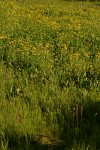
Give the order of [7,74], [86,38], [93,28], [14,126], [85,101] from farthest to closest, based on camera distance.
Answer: [93,28], [86,38], [7,74], [85,101], [14,126]

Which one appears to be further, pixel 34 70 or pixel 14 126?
pixel 34 70

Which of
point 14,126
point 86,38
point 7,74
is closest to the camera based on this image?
point 14,126

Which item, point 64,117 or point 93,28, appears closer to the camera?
point 64,117

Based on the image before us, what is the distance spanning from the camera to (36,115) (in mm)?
4852

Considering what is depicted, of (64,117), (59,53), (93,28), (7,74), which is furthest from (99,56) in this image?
(93,28)

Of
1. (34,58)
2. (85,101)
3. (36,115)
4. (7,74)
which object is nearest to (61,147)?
(36,115)

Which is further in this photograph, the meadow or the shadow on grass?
the meadow

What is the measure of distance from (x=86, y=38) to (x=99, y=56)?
8.74ft

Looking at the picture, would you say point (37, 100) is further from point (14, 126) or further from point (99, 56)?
point (99, 56)

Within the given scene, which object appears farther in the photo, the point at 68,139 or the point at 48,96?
the point at 48,96

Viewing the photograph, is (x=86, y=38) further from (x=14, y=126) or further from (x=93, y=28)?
(x=14, y=126)

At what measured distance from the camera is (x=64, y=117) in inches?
195

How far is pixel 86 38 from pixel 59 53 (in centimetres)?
196

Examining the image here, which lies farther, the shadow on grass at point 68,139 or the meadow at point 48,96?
the meadow at point 48,96
